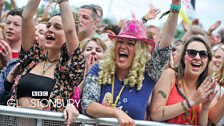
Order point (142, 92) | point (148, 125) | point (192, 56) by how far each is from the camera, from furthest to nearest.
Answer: point (192, 56), point (142, 92), point (148, 125)

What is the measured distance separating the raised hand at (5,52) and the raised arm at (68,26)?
2.70ft

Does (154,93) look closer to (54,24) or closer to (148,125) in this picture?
(148,125)

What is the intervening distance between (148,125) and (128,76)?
0.55 meters

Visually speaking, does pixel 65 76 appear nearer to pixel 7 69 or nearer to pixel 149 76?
Answer: pixel 149 76

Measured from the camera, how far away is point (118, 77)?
169 inches

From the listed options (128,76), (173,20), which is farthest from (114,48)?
(173,20)

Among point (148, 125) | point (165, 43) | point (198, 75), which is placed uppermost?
point (165, 43)

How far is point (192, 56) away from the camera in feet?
15.0

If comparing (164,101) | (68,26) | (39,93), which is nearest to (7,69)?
(39,93)

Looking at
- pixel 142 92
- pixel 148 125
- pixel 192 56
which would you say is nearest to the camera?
pixel 148 125

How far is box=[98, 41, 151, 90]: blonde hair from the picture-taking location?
4180 mm

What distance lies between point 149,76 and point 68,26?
821 millimetres

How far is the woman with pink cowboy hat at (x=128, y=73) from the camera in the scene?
4094 mm

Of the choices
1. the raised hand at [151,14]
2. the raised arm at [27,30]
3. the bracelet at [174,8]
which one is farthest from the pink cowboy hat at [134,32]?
the raised hand at [151,14]
